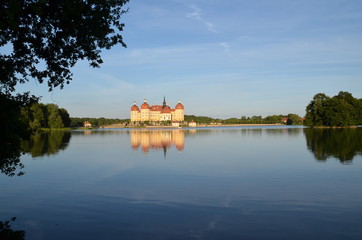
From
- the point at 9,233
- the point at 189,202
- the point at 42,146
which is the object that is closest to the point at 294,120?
the point at 42,146

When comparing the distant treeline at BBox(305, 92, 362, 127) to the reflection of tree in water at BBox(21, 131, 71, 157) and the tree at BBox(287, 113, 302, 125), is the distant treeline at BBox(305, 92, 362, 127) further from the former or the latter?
the reflection of tree in water at BBox(21, 131, 71, 157)

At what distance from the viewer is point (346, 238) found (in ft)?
27.6

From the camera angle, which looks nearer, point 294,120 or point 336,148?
point 336,148

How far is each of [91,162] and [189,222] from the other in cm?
1713

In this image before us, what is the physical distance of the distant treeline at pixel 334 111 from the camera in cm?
9212

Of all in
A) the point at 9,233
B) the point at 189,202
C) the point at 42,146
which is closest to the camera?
the point at 9,233

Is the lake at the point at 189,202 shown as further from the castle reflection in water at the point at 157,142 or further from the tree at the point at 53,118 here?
the tree at the point at 53,118

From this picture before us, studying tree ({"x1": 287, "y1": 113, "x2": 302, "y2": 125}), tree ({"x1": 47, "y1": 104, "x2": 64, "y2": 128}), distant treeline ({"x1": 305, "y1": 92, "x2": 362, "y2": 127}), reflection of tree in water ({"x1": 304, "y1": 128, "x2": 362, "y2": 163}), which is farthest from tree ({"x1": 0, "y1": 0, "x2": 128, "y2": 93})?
tree ({"x1": 287, "y1": 113, "x2": 302, "y2": 125})

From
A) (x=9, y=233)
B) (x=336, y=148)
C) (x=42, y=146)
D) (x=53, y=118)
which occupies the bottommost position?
(x=9, y=233)

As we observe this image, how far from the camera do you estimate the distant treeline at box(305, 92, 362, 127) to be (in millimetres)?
92125

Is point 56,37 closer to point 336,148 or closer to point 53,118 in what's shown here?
point 336,148

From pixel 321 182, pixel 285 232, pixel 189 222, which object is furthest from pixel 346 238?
pixel 321 182

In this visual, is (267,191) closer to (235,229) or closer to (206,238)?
(235,229)

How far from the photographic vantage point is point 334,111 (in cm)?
9325
